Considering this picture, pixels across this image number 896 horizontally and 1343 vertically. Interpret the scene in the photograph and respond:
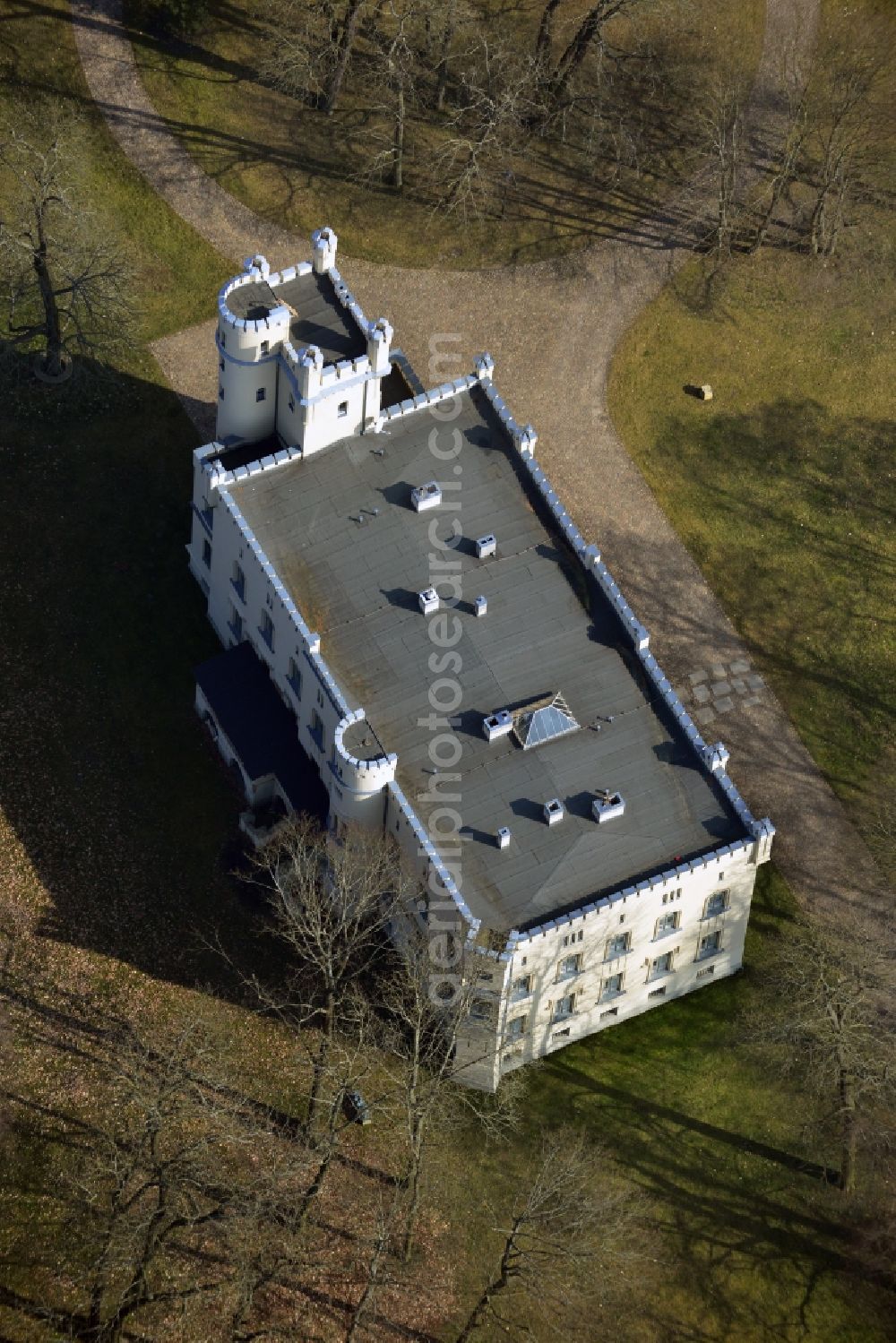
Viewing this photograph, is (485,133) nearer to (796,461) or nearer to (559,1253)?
(796,461)

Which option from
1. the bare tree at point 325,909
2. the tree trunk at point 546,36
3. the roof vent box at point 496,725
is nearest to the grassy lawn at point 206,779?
the bare tree at point 325,909

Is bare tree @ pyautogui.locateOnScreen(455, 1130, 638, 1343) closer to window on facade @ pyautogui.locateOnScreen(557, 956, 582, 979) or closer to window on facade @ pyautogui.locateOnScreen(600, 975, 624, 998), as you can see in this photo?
window on facade @ pyautogui.locateOnScreen(600, 975, 624, 998)

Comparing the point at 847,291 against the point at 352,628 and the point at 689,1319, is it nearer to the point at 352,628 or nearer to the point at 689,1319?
the point at 352,628

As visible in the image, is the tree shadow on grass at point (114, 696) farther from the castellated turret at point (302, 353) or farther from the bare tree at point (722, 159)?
the bare tree at point (722, 159)

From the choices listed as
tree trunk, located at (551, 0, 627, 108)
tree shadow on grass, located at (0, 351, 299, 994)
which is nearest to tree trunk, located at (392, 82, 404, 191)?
tree trunk, located at (551, 0, 627, 108)

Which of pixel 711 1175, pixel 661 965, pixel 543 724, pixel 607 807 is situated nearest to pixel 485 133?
pixel 543 724

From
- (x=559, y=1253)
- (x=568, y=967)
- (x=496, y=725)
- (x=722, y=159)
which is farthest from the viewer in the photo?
(x=722, y=159)

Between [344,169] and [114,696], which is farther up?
[344,169]
